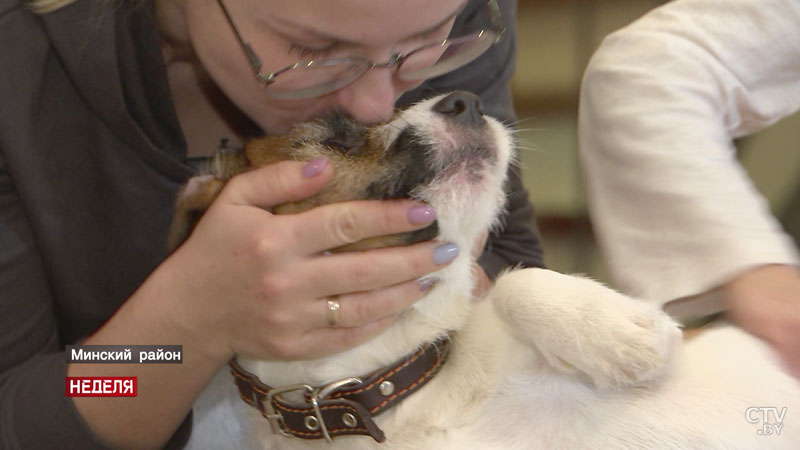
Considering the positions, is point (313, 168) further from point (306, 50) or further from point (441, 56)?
point (441, 56)

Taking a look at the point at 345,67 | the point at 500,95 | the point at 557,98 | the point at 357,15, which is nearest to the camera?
the point at 357,15

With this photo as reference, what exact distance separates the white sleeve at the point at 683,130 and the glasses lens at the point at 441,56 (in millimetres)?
371

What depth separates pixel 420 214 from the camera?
92 centimetres

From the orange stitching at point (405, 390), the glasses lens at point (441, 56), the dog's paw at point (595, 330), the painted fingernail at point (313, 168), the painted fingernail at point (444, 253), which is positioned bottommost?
the orange stitching at point (405, 390)

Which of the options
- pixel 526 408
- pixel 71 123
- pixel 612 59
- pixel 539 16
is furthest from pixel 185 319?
pixel 539 16

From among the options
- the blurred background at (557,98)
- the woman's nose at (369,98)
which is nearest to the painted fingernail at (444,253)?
the woman's nose at (369,98)

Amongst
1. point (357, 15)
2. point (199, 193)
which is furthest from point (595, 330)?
point (199, 193)

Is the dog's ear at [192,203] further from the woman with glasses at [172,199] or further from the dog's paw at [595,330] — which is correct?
the dog's paw at [595,330]

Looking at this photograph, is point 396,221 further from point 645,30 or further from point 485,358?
point 645,30

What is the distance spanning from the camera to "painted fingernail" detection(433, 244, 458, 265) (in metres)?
0.97

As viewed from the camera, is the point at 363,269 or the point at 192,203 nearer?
the point at 363,269

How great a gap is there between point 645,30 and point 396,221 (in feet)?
2.64

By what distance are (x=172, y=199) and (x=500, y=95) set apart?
0.73 m

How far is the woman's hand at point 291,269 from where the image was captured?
0.92 m
